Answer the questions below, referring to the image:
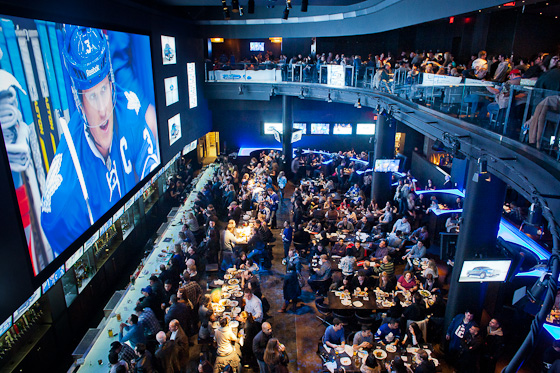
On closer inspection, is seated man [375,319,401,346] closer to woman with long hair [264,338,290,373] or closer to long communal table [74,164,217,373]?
woman with long hair [264,338,290,373]

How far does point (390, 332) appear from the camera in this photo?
25.0 ft

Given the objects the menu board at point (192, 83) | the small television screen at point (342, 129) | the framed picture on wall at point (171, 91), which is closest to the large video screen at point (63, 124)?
the framed picture on wall at point (171, 91)

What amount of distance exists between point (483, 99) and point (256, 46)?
1882 centimetres

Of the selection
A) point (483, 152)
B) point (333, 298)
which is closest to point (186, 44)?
point (333, 298)

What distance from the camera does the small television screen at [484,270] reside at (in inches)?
295

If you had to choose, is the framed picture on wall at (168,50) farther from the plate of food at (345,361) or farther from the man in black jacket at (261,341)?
the plate of food at (345,361)

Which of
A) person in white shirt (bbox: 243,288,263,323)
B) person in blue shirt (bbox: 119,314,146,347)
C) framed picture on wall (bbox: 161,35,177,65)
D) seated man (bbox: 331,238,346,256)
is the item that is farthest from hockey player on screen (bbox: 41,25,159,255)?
seated man (bbox: 331,238,346,256)

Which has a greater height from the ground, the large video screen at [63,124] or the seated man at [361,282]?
the large video screen at [63,124]

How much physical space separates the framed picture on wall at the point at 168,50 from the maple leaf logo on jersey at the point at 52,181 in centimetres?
806

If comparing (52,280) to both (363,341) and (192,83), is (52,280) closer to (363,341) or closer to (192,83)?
(363,341)

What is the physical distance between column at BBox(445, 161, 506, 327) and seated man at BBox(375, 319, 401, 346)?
167cm

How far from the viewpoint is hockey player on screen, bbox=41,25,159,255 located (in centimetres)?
680

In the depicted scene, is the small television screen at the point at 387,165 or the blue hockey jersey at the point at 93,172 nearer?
the blue hockey jersey at the point at 93,172

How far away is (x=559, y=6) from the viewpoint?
12953mm
